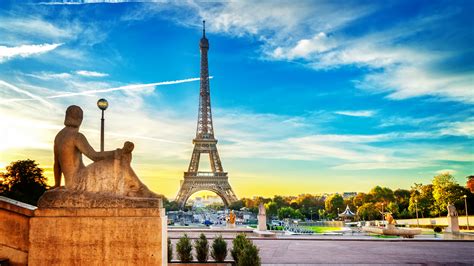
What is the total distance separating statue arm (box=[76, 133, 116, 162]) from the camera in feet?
23.2

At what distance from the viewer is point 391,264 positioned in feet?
48.6

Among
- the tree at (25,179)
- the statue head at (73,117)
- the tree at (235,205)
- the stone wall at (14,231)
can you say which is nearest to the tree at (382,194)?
the tree at (235,205)

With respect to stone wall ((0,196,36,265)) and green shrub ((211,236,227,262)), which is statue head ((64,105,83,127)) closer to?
stone wall ((0,196,36,265))

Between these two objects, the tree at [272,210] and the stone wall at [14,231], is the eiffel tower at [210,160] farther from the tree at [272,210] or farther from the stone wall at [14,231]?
the stone wall at [14,231]

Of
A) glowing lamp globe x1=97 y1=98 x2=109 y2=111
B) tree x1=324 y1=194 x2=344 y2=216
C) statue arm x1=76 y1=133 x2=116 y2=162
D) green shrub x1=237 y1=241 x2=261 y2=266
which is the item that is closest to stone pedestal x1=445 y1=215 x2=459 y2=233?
green shrub x1=237 y1=241 x2=261 y2=266

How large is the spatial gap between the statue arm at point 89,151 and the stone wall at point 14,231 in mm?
1243

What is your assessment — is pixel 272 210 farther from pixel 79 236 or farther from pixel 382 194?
pixel 79 236

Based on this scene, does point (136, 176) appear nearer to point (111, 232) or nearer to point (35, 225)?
point (111, 232)

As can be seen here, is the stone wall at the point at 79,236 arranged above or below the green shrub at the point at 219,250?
above

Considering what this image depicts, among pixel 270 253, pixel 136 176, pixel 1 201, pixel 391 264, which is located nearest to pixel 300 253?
pixel 270 253

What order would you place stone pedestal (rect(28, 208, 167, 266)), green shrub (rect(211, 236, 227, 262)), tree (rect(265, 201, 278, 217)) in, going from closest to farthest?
1. stone pedestal (rect(28, 208, 167, 266))
2. green shrub (rect(211, 236, 227, 262))
3. tree (rect(265, 201, 278, 217))

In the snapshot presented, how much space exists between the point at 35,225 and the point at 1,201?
0.68 meters

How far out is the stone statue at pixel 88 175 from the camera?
6887mm

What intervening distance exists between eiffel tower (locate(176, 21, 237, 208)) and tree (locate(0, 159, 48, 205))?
37461mm
